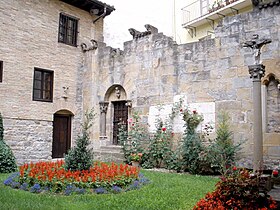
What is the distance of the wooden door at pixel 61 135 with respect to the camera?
41.7ft

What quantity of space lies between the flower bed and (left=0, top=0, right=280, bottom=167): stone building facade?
143 inches

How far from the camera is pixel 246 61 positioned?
897cm

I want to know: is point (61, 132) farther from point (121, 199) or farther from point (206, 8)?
point (206, 8)

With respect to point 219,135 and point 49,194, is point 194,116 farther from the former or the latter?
point 49,194

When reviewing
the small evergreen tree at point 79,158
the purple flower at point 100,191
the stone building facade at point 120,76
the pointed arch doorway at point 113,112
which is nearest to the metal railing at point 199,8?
the stone building facade at point 120,76

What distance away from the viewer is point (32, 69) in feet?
38.3

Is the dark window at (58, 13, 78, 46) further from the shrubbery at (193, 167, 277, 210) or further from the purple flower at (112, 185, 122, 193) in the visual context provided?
the shrubbery at (193, 167, 277, 210)

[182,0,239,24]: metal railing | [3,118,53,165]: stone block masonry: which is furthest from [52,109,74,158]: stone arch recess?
[182,0,239,24]: metal railing

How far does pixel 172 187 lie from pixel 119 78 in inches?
249

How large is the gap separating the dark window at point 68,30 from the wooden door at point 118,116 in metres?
3.38

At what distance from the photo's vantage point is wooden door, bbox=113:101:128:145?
12.3m

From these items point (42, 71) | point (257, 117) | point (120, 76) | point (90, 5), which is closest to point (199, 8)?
point (90, 5)

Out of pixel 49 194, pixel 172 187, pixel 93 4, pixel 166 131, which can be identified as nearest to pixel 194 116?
pixel 166 131

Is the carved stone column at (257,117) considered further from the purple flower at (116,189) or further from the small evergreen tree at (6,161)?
the small evergreen tree at (6,161)
